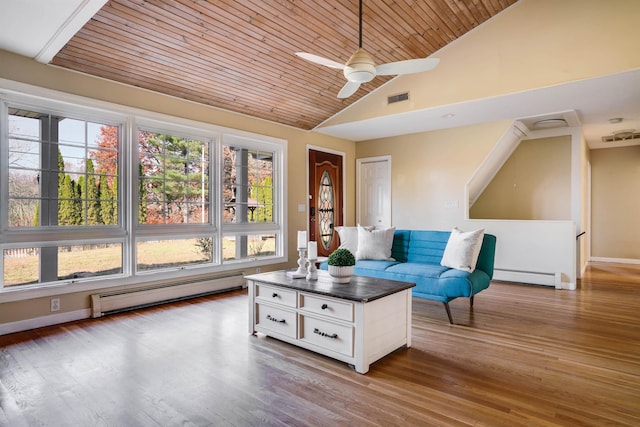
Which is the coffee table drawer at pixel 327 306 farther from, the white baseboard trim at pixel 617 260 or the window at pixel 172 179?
the white baseboard trim at pixel 617 260

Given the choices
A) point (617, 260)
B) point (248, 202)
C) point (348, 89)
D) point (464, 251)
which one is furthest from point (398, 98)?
point (617, 260)

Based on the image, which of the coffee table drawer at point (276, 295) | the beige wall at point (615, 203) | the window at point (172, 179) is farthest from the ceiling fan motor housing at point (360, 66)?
the beige wall at point (615, 203)

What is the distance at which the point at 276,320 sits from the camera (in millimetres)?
2984

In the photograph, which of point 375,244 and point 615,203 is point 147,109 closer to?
point 375,244

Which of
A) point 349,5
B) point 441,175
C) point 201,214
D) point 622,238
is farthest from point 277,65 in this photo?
point 622,238

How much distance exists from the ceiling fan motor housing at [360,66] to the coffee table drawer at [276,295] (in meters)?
1.73

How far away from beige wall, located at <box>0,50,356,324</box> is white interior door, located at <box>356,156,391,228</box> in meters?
0.34

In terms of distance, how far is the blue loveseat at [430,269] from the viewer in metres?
3.43

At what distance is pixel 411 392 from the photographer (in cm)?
217

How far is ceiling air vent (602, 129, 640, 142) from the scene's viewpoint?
6.41 metres

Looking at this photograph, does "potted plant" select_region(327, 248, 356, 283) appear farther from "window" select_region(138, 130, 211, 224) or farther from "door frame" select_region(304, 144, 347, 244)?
"door frame" select_region(304, 144, 347, 244)

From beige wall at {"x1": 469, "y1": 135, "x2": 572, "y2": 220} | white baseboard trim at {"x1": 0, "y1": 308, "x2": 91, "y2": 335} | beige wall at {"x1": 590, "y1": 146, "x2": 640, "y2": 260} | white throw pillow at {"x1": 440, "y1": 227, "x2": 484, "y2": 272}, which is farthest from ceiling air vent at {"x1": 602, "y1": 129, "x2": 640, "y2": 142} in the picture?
white baseboard trim at {"x1": 0, "y1": 308, "x2": 91, "y2": 335}

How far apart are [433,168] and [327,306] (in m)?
4.35

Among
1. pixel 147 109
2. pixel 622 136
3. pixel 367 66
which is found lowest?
pixel 367 66
